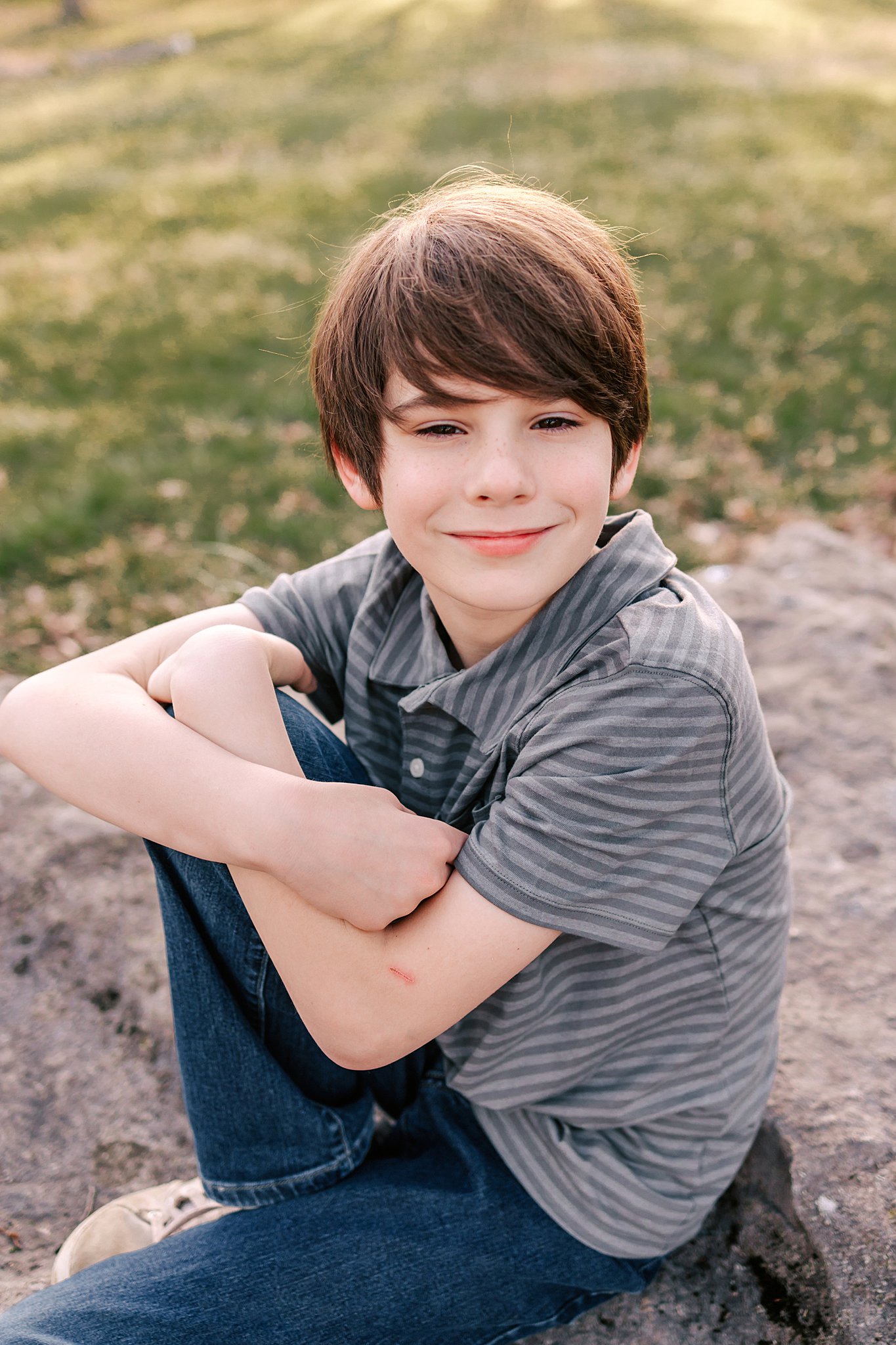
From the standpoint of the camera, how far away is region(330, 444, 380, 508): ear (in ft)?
6.05

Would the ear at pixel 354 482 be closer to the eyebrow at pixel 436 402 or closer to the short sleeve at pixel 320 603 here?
the short sleeve at pixel 320 603

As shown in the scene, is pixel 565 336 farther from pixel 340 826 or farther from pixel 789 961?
pixel 789 961

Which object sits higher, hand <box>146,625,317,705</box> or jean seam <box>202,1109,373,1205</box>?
hand <box>146,625,317,705</box>

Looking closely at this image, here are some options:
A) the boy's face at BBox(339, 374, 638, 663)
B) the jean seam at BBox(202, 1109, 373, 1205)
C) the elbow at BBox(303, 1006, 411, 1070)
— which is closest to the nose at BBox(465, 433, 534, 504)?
the boy's face at BBox(339, 374, 638, 663)

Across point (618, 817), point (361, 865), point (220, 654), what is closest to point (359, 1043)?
point (361, 865)

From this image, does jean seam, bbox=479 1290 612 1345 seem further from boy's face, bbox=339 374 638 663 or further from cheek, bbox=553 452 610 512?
cheek, bbox=553 452 610 512

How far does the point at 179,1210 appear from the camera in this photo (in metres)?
2.01

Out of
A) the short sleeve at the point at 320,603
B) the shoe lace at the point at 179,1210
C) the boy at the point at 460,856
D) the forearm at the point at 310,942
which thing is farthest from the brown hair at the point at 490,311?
the shoe lace at the point at 179,1210

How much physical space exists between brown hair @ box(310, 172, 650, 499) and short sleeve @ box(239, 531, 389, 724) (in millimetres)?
326

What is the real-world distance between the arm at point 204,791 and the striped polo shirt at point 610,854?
12 centimetres

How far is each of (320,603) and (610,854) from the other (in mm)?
831

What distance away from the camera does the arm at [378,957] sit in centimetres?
152

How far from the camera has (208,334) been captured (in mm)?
5789

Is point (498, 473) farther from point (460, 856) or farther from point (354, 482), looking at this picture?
point (460, 856)
